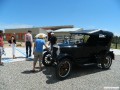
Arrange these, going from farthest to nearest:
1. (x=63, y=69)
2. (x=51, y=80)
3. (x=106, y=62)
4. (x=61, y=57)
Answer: (x=106, y=62), (x=63, y=69), (x=61, y=57), (x=51, y=80)

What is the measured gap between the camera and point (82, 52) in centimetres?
786

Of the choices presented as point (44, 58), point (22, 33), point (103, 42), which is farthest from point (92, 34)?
point (22, 33)

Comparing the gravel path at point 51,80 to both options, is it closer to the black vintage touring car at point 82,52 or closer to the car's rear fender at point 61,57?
the black vintage touring car at point 82,52

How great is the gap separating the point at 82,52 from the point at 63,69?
144 centimetres

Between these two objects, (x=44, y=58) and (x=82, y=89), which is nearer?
(x=82, y=89)

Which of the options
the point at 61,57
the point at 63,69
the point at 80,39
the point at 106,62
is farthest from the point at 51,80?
the point at 106,62

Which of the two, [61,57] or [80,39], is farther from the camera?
[80,39]

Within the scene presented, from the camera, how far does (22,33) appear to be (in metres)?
51.2

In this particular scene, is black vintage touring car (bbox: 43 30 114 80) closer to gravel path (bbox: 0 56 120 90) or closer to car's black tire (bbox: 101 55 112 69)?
car's black tire (bbox: 101 55 112 69)

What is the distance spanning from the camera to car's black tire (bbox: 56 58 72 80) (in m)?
6.56

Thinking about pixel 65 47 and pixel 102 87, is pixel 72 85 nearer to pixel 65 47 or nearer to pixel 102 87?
pixel 102 87

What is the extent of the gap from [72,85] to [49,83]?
79cm

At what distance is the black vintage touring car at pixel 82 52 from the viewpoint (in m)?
6.89

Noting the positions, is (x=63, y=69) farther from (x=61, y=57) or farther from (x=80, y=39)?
(x=80, y=39)
